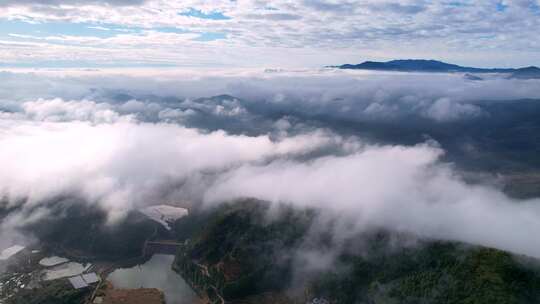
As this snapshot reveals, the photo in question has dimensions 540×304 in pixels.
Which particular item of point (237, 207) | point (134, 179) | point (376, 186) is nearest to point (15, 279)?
point (237, 207)

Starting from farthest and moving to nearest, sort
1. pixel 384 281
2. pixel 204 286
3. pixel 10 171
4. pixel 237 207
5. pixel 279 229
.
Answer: pixel 10 171
pixel 237 207
pixel 279 229
pixel 204 286
pixel 384 281

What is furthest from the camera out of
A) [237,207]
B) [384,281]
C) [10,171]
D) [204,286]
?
[10,171]

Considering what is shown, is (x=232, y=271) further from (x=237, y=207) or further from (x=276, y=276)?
(x=237, y=207)

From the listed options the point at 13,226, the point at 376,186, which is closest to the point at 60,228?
the point at 13,226

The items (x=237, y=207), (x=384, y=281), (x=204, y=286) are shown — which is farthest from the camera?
(x=237, y=207)

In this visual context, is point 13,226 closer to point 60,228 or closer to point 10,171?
point 60,228

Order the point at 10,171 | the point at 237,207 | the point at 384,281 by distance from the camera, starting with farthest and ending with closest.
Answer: the point at 10,171, the point at 237,207, the point at 384,281

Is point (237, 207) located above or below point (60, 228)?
above

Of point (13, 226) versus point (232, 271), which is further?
point (13, 226)

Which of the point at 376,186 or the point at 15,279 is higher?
the point at 376,186
